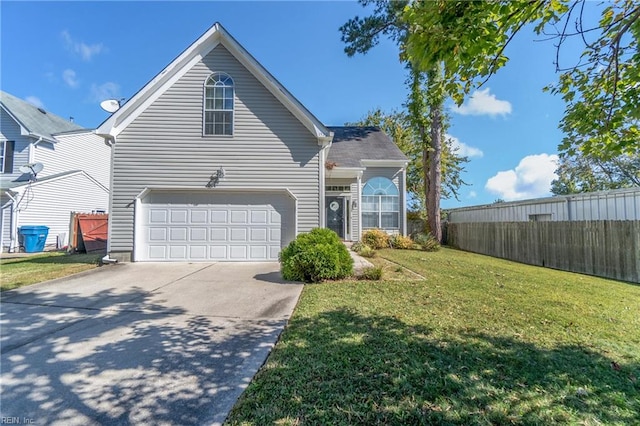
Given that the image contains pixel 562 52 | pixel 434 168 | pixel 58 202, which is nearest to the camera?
pixel 562 52

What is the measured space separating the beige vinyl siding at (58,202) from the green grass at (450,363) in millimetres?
16088

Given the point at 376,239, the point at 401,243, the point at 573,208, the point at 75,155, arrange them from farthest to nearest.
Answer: the point at 75,155 < the point at 401,243 < the point at 376,239 < the point at 573,208

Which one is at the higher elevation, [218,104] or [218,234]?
[218,104]

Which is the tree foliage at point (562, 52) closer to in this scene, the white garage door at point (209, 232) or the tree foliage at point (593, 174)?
the white garage door at point (209, 232)

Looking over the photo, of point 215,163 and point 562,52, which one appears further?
point 215,163

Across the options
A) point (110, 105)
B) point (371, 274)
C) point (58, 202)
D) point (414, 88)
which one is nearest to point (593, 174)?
point (414, 88)

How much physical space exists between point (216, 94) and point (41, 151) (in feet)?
41.8

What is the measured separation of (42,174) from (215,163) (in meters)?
12.7

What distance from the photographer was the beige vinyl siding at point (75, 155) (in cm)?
1524

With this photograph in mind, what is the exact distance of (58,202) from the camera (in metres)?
14.9

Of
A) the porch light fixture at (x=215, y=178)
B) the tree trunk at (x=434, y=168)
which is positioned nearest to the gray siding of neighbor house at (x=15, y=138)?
the porch light fixture at (x=215, y=178)

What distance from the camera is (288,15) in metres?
10.0

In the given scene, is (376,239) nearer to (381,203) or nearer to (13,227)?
(381,203)

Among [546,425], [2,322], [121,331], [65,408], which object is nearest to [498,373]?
[546,425]
